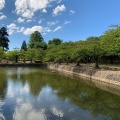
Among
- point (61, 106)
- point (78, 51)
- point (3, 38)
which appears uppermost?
point (3, 38)

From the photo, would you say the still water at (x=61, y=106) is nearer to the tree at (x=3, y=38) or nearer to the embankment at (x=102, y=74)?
the embankment at (x=102, y=74)

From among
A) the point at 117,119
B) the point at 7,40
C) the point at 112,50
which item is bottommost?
the point at 117,119

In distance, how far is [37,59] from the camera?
2611 inches

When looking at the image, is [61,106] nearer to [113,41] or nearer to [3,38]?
[113,41]

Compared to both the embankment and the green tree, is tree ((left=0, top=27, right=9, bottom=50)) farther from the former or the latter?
the green tree

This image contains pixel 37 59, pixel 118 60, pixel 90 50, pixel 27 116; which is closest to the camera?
pixel 27 116

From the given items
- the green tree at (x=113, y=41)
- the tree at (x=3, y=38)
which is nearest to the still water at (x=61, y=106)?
the green tree at (x=113, y=41)

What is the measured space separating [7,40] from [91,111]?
7698 centimetres

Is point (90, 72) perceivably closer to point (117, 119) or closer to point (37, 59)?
point (117, 119)

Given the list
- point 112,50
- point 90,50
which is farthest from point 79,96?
point 90,50

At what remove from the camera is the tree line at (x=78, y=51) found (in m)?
29.5

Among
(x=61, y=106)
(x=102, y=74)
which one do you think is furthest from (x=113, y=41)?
(x=61, y=106)

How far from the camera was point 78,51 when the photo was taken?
35844 mm

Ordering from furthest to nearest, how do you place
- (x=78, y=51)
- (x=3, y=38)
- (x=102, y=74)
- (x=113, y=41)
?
(x=3, y=38)
(x=78, y=51)
(x=113, y=41)
(x=102, y=74)
